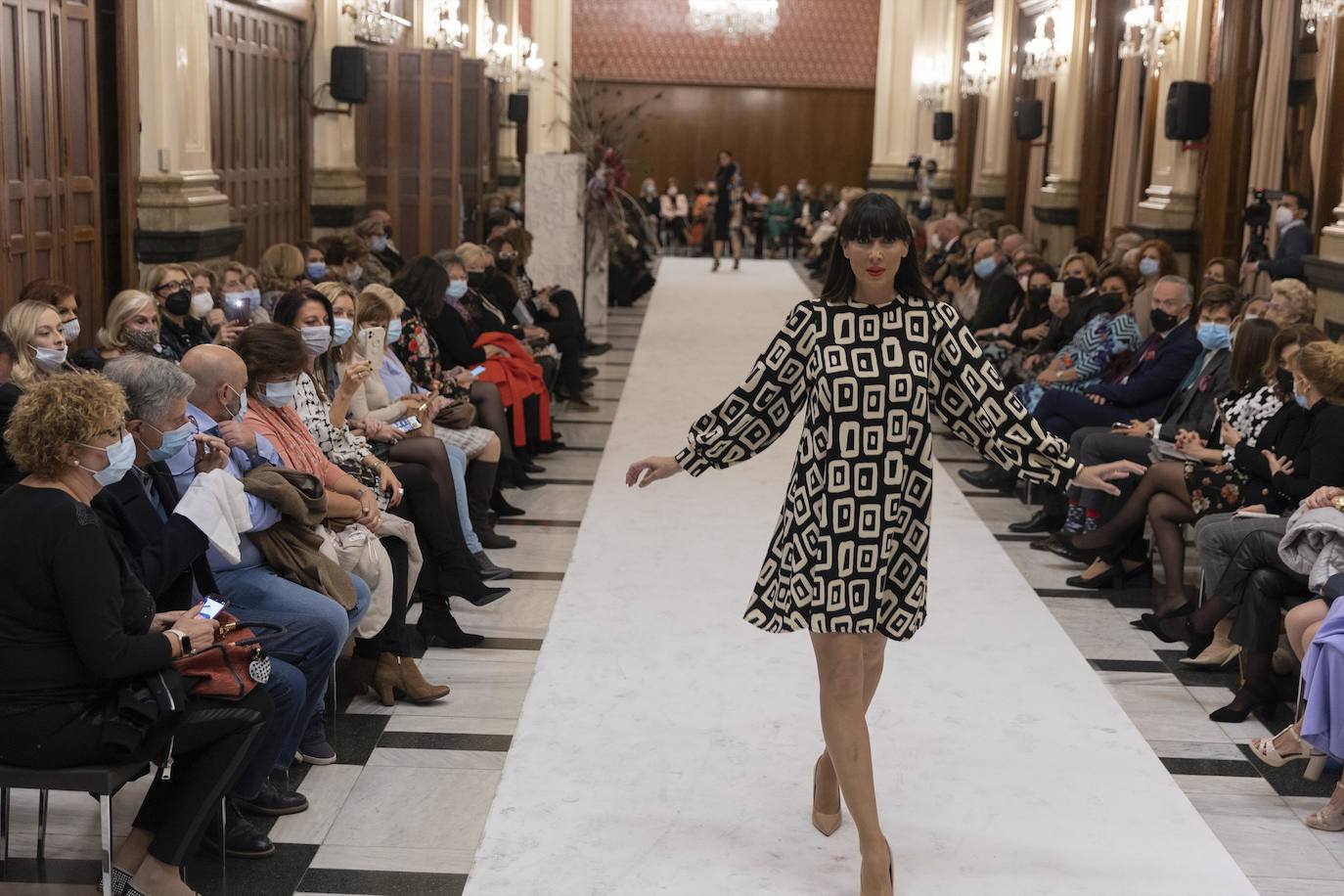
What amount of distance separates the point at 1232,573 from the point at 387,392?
344 centimetres

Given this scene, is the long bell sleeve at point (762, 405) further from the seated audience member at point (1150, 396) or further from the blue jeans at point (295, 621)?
the seated audience member at point (1150, 396)

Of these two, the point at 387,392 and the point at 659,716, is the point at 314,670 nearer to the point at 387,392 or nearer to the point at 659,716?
the point at 659,716

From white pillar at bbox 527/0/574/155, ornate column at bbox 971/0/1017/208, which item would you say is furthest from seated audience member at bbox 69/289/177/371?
white pillar at bbox 527/0/574/155

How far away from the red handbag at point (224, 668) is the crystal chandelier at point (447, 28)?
12.4 metres

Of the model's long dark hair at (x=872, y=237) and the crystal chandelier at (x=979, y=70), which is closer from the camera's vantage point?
the model's long dark hair at (x=872, y=237)

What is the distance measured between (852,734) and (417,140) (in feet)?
31.9

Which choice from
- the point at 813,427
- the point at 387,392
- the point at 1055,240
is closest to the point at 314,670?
the point at 813,427

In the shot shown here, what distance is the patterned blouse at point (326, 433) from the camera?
520 cm

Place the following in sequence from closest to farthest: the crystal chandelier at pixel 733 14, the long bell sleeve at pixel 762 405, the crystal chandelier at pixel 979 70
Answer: the long bell sleeve at pixel 762 405, the crystal chandelier at pixel 979 70, the crystal chandelier at pixel 733 14

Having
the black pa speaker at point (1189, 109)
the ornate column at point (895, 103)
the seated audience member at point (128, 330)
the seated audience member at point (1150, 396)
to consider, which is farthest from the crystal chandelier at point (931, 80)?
the seated audience member at point (128, 330)

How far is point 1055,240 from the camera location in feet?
48.9

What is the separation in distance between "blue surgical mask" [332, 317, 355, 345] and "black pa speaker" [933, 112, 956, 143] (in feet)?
57.1

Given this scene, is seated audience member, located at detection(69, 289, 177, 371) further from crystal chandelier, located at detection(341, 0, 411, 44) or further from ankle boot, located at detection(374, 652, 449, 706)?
crystal chandelier, located at detection(341, 0, 411, 44)

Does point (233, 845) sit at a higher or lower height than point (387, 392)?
lower
